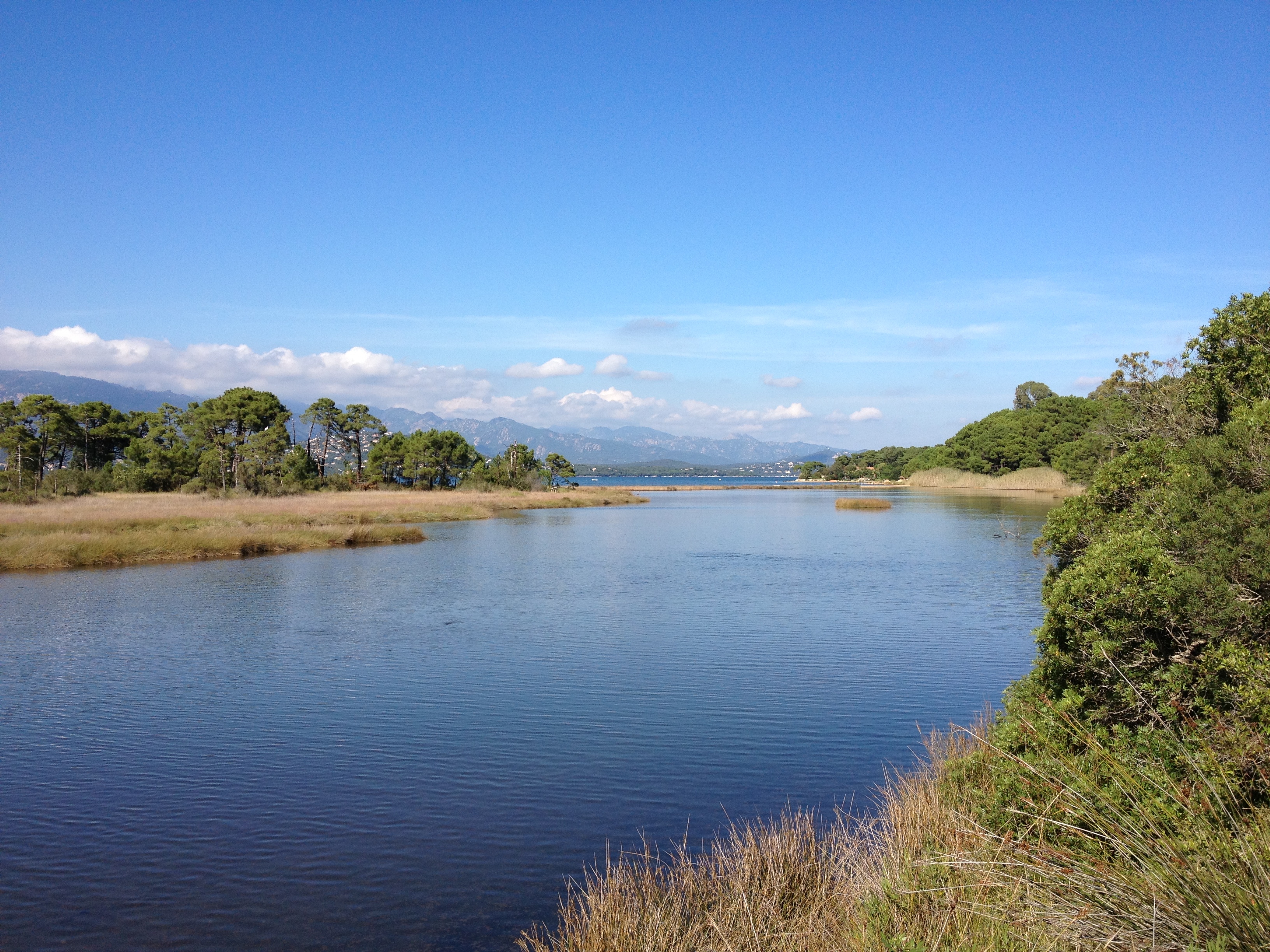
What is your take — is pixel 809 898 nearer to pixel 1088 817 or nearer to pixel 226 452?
pixel 1088 817

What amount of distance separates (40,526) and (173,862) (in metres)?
33.2

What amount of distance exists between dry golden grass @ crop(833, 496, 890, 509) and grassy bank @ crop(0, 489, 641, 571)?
106 ft

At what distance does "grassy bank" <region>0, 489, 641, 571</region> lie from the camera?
31312 mm

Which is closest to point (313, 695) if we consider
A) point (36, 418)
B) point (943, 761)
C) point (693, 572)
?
point (943, 761)

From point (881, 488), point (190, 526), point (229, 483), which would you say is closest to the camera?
point (190, 526)

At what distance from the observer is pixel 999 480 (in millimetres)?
110125

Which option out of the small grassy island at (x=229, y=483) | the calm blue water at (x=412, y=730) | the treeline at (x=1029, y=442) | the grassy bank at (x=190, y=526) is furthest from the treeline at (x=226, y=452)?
the treeline at (x=1029, y=442)

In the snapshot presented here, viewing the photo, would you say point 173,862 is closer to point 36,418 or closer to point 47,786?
point 47,786

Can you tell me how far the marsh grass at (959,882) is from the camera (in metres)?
4.19

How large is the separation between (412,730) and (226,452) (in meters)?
63.2

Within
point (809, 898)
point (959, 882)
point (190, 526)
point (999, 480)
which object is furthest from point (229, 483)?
Answer: point (999, 480)

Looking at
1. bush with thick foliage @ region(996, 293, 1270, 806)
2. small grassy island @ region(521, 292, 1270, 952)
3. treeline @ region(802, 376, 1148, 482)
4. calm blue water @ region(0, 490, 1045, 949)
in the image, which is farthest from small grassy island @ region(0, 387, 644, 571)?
treeline @ region(802, 376, 1148, 482)

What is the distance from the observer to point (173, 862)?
7.97 m

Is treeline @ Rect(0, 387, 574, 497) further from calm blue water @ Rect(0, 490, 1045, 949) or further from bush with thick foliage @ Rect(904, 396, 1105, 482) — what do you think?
bush with thick foliage @ Rect(904, 396, 1105, 482)
